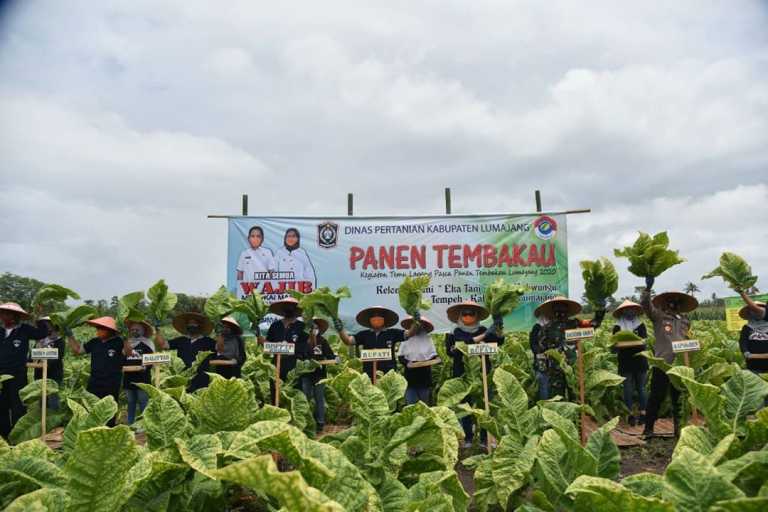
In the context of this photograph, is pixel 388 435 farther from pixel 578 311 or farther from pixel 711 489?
pixel 578 311

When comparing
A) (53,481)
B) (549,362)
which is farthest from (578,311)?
(53,481)

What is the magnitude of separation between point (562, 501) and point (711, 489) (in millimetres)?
742

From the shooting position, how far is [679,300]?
6340mm

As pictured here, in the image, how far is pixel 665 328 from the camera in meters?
6.23

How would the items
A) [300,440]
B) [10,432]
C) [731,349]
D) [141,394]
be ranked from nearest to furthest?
[300,440]
[10,432]
[141,394]
[731,349]

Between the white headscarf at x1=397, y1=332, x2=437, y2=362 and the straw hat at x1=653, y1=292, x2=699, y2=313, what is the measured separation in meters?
2.52

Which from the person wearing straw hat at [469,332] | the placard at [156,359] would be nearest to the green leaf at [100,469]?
the placard at [156,359]

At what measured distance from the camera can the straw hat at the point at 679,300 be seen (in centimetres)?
631

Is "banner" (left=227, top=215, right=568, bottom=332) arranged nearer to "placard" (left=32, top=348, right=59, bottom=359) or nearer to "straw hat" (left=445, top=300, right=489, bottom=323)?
"straw hat" (left=445, top=300, right=489, bottom=323)

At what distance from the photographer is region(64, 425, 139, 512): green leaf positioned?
6.50 feet

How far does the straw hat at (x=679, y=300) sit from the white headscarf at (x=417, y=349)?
252 centimetres

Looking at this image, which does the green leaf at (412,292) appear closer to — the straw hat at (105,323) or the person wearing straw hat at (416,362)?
the person wearing straw hat at (416,362)

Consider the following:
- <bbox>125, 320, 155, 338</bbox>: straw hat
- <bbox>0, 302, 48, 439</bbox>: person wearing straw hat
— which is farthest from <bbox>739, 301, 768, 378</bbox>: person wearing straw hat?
<bbox>0, 302, 48, 439</bbox>: person wearing straw hat

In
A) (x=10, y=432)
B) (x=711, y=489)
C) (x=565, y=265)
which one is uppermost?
(x=565, y=265)
